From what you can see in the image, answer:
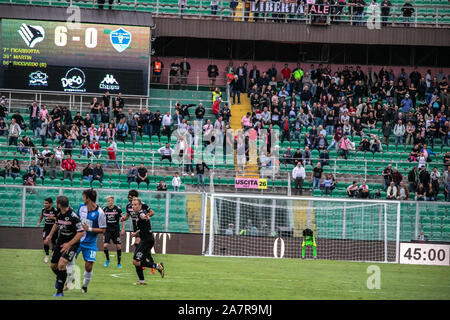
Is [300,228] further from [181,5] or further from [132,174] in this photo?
[181,5]

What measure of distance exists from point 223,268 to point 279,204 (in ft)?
27.6

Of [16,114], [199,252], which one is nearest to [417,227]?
[199,252]

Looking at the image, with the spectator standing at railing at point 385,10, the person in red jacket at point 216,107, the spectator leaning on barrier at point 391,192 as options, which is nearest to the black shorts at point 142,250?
the spectator leaning on barrier at point 391,192

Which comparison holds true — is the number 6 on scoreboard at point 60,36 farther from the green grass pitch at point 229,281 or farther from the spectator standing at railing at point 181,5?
the green grass pitch at point 229,281

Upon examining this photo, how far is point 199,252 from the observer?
30094 mm

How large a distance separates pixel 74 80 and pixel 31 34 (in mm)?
3258

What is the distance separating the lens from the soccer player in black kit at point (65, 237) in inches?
541

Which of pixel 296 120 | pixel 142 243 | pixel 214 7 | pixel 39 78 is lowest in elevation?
pixel 142 243

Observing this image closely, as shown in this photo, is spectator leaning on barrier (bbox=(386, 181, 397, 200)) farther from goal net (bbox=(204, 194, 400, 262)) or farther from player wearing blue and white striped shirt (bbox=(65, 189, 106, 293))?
player wearing blue and white striped shirt (bbox=(65, 189, 106, 293))

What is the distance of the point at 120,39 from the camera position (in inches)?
1587

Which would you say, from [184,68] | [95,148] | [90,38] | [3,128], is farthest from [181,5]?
[3,128]

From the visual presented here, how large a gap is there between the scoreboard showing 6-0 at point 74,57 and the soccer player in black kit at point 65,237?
26669 mm

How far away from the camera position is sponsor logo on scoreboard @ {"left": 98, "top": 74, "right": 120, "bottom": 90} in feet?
132
